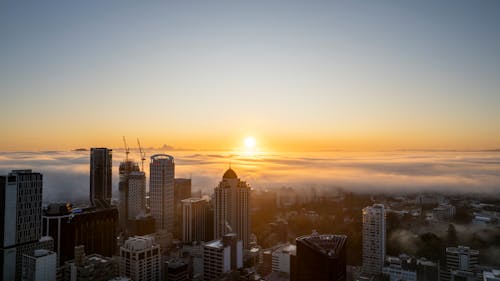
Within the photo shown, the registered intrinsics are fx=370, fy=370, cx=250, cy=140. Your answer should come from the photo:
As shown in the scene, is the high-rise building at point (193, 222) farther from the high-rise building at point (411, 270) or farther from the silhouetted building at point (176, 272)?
the high-rise building at point (411, 270)

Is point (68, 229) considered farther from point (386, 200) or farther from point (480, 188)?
point (480, 188)

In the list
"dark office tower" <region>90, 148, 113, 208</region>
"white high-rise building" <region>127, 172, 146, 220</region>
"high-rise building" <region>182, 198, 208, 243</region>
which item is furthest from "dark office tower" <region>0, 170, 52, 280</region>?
"dark office tower" <region>90, 148, 113, 208</region>

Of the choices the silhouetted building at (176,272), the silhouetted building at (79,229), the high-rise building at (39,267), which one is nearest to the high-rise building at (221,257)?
the silhouetted building at (176,272)

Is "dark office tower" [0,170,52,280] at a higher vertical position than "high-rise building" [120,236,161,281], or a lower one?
higher

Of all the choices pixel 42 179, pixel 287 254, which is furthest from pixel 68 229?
pixel 287 254

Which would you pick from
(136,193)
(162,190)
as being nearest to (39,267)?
(162,190)

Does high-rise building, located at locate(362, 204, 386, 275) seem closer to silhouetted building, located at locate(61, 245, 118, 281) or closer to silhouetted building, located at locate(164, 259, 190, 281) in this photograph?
silhouetted building, located at locate(164, 259, 190, 281)
